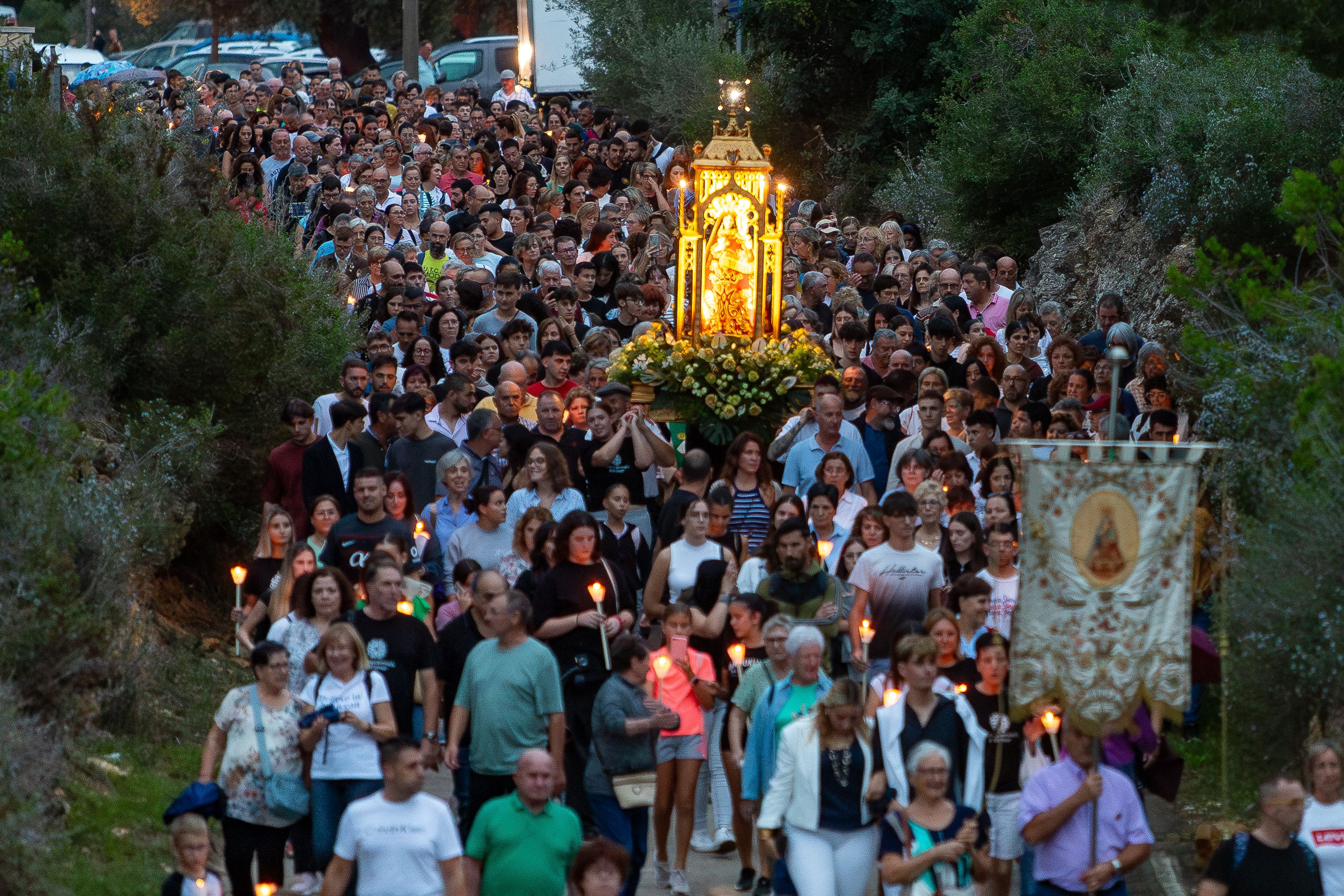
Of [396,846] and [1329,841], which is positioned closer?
[396,846]

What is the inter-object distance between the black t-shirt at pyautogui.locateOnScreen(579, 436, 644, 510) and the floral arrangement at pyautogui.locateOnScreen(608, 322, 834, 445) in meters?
2.25

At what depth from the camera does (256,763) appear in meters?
8.73

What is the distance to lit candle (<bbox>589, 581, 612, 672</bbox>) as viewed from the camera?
9812mm

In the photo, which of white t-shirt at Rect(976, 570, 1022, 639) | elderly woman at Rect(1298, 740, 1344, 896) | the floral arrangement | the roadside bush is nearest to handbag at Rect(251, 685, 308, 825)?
white t-shirt at Rect(976, 570, 1022, 639)

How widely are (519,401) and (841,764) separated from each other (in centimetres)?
563

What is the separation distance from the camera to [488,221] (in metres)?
19.8

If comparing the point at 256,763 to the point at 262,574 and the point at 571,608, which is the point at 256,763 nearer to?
the point at 571,608

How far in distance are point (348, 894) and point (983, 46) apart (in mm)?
19162

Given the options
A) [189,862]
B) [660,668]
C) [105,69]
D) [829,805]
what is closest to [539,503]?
[660,668]

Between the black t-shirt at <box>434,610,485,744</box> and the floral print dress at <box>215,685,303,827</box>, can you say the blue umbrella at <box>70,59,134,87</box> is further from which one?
the floral print dress at <box>215,685,303,827</box>

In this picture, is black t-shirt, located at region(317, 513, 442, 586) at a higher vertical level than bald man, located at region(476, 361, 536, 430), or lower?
lower

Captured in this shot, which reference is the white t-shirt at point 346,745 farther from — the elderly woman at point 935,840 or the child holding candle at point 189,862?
the elderly woman at point 935,840

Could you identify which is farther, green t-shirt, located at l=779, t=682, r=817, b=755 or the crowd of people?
green t-shirt, located at l=779, t=682, r=817, b=755

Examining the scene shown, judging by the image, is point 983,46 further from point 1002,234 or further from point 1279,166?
point 1279,166
